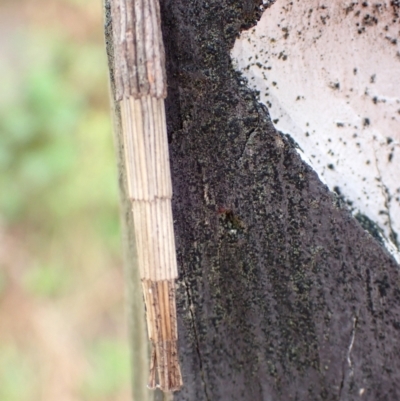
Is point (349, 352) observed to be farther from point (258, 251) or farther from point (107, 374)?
point (107, 374)

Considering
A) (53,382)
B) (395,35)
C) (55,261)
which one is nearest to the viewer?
(395,35)

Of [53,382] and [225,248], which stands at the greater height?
[53,382]

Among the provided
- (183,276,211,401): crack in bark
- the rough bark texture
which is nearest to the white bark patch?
the rough bark texture

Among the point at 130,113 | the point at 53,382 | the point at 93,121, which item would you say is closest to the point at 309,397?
the point at 130,113

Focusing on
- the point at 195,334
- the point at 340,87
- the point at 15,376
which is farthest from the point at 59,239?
the point at 340,87

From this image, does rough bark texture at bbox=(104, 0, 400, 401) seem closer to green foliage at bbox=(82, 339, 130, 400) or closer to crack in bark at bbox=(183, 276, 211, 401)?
crack in bark at bbox=(183, 276, 211, 401)

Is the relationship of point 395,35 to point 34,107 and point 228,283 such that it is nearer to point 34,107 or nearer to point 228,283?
point 228,283
